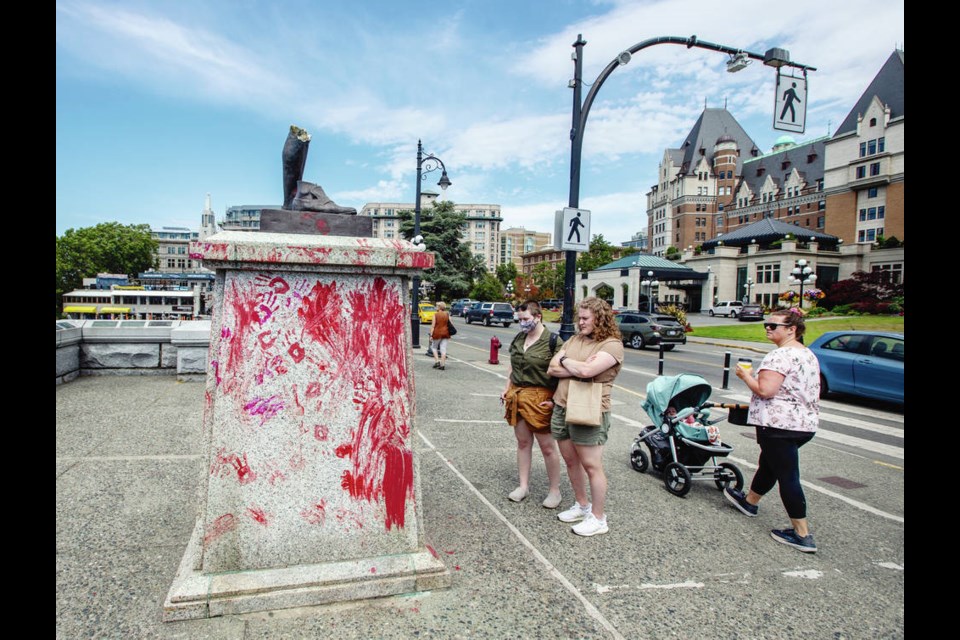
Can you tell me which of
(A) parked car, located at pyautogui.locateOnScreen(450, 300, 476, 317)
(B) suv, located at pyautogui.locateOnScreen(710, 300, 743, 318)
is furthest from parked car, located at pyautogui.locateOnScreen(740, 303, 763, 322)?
(A) parked car, located at pyautogui.locateOnScreen(450, 300, 476, 317)

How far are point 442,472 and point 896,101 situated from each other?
84134mm

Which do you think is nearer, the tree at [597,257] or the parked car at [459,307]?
the parked car at [459,307]

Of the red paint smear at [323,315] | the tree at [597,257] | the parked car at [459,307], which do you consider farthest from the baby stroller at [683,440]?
the tree at [597,257]

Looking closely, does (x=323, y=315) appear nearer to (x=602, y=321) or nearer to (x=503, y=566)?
(x=503, y=566)

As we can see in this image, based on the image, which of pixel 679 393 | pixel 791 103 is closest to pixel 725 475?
pixel 679 393

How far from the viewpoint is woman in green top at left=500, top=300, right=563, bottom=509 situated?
433cm

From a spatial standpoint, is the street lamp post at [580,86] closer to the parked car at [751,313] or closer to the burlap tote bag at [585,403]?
the burlap tote bag at [585,403]

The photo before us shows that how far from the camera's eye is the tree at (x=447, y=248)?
5753 centimetres

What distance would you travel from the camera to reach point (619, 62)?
8984 mm

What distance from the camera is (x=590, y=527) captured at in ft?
13.1

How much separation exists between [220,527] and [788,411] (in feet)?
12.7

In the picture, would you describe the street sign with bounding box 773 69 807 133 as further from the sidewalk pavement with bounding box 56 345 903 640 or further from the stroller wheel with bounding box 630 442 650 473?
the sidewalk pavement with bounding box 56 345 903 640

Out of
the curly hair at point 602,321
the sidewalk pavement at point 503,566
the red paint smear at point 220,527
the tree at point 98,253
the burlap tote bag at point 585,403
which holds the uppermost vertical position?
the tree at point 98,253

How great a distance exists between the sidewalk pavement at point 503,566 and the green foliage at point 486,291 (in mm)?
66146
